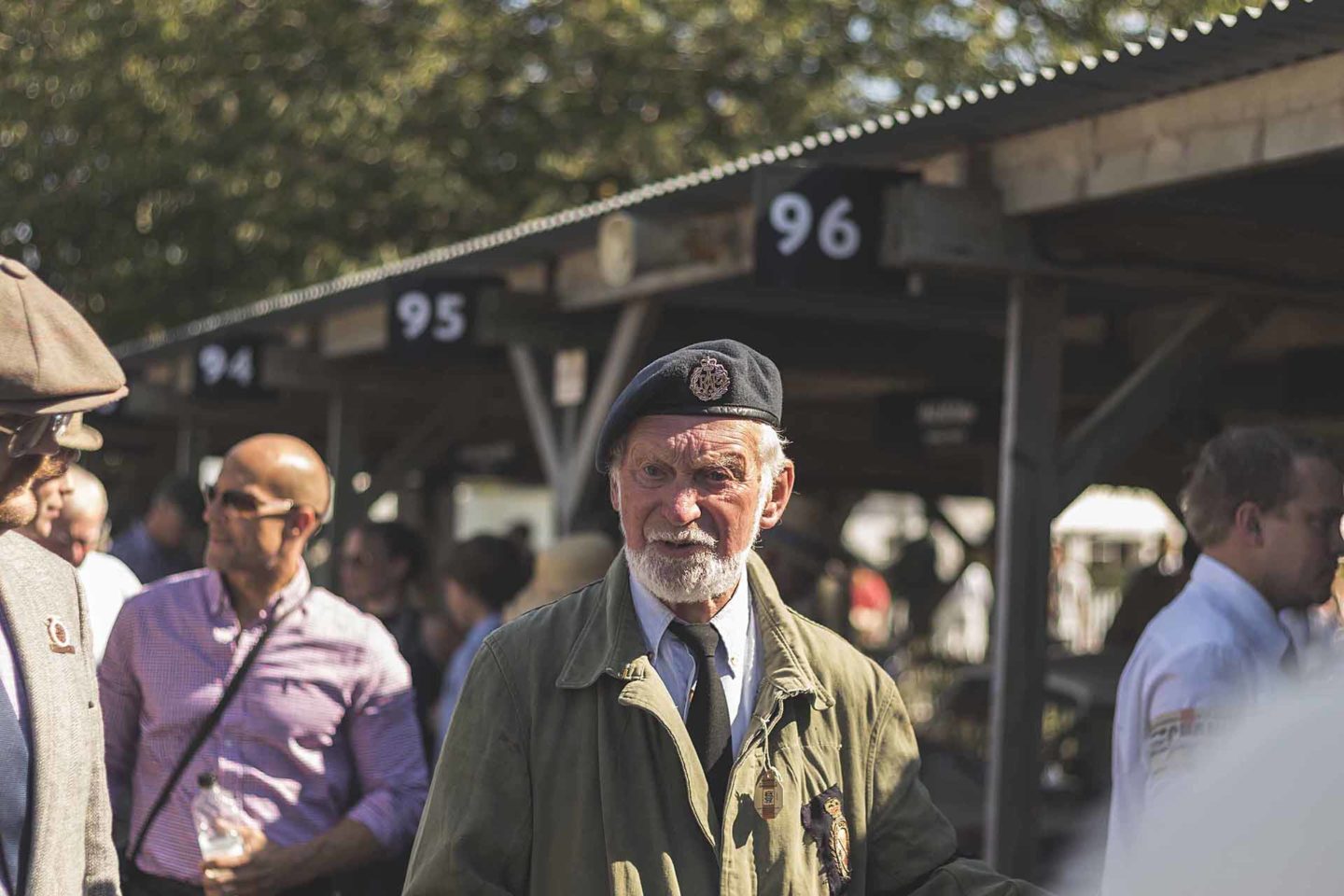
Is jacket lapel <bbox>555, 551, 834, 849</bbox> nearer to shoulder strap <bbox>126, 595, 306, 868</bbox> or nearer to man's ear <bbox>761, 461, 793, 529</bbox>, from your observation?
man's ear <bbox>761, 461, 793, 529</bbox>

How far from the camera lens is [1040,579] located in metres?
6.44

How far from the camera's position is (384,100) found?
18.7 m

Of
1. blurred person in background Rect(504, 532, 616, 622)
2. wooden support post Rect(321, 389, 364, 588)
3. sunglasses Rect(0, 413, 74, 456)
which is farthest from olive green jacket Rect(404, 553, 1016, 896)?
wooden support post Rect(321, 389, 364, 588)

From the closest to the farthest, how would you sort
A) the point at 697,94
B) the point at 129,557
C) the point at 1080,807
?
the point at 129,557, the point at 1080,807, the point at 697,94

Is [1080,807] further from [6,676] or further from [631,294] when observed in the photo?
[6,676]

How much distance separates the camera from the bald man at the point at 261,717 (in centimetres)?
395

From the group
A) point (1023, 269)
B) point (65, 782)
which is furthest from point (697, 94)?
point (65, 782)

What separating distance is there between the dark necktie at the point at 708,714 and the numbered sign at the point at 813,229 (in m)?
3.34

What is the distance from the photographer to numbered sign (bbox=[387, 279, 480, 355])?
8.80 metres

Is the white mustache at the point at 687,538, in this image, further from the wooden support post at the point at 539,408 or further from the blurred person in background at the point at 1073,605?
the blurred person in background at the point at 1073,605

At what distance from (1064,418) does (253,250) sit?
10.3 m

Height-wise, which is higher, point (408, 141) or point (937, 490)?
point (408, 141)

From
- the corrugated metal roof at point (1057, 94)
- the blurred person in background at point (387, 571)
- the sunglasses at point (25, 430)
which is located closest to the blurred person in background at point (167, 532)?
the blurred person in background at point (387, 571)

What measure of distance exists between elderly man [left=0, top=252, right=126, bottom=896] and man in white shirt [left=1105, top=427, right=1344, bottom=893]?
1881mm
